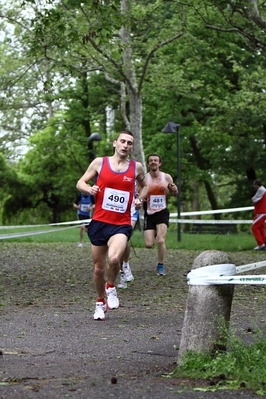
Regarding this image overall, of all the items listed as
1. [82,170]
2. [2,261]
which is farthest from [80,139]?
[2,261]

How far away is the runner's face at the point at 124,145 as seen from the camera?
1074 cm

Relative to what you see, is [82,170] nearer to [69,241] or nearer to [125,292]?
[69,241]

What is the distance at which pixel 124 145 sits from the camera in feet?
35.3

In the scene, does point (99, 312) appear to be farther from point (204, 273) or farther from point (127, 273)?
point (127, 273)

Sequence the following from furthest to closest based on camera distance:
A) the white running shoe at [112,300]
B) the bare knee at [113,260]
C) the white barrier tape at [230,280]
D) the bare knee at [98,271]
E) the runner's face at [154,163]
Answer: the runner's face at [154,163] → the white running shoe at [112,300] → the bare knee at [98,271] → the bare knee at [113,260] → the white barrier tape at [230,280]

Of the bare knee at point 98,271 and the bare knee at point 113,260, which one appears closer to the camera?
the bare knee at point 113,260

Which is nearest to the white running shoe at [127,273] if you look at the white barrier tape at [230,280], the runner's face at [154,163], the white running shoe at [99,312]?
the runner's face at [154,163]

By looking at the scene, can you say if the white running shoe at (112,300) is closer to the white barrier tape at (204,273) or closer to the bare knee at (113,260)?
the bare knee at (113,260)

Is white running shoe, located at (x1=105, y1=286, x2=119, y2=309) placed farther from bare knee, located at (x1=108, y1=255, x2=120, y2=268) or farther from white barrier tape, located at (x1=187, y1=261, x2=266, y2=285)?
white barrier tape, located at (x1=187, y1=261, x2=266, y2=285)

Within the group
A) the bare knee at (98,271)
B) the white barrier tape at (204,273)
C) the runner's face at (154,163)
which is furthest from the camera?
the runner's face at (154,163)

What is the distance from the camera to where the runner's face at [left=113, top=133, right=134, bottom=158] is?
10.7 meters

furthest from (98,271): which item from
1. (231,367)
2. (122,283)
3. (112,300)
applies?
(122,283)

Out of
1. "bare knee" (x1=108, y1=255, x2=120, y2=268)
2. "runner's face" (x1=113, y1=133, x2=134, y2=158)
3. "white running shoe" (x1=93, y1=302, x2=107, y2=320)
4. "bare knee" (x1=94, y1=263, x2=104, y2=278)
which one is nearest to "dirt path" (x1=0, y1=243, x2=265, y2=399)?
"white running shoe" (x1=93, y1=302, x2=107, y2=320)

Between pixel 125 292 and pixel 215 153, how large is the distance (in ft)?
110
